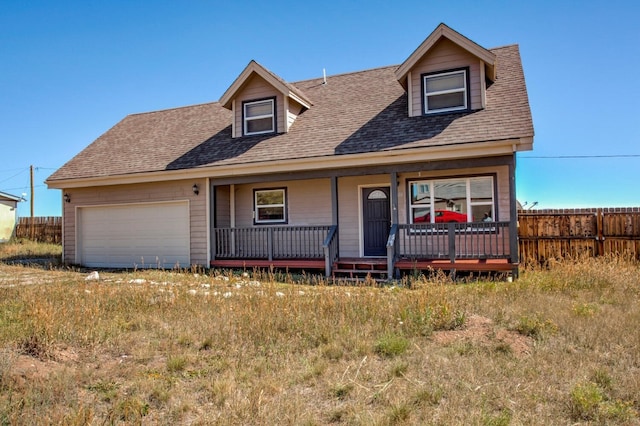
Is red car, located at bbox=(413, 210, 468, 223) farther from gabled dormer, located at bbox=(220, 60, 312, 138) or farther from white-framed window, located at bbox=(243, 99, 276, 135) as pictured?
white-framed window, located at bbox=(243, 99, 276, 135)

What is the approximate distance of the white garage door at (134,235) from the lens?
572 inches

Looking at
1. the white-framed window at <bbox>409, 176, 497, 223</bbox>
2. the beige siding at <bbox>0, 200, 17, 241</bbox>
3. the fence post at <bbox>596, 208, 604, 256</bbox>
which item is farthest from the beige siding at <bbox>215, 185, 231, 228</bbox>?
the beige siding at <bbox>0, 200, 17, 241</bbox>

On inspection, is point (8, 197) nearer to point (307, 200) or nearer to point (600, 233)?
point (307, 200)

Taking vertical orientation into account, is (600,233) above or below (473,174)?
below

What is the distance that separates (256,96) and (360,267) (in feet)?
22.0

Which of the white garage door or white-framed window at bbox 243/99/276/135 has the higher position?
white-framed window at bbox 243/99/276/135

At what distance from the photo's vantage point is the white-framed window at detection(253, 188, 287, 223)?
14281 millimetres

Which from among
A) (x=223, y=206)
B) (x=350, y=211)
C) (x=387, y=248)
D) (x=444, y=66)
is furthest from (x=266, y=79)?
(x=387, y=248)

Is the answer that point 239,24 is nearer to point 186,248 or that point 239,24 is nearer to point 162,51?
point 162,51

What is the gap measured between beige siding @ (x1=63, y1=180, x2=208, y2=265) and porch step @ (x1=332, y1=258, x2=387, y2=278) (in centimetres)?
454

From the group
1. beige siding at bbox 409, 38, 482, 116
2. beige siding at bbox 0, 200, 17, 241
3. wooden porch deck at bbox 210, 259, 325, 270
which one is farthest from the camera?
beige siding at bbox 0, 200, 17, 241

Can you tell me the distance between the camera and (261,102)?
14516 millimetres

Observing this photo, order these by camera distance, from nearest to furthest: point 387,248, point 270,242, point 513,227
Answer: point 513,227 < point 387,248 < point 270,242

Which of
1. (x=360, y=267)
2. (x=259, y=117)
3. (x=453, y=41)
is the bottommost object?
(x=360, y=267)
